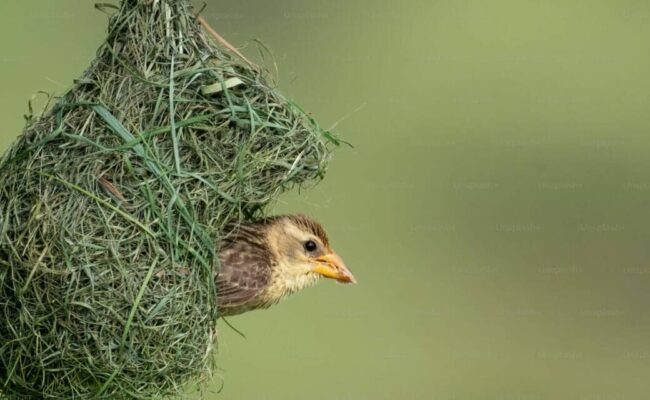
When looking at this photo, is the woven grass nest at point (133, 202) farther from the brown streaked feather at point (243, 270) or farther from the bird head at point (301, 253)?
the bird head at point (301, 253)

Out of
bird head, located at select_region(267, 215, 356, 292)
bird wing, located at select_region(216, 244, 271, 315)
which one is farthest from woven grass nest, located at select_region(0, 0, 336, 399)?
bird head, located at select_region(267, 215, 356, 292)

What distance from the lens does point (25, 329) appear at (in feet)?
15.5

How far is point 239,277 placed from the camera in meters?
5.03

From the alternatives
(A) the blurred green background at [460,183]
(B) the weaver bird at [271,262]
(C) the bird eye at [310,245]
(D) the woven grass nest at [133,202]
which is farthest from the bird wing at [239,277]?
(A) the blurred green background at [460,183]

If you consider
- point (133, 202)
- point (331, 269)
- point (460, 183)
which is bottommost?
point (133, 202)

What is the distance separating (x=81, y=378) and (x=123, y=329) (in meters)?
0.25

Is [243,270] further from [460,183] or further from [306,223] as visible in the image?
[460,183]

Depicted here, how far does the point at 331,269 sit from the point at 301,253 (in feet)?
0.52

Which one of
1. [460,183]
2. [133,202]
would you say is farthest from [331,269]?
[460,183]

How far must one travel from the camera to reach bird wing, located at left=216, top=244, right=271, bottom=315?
16.4 feet

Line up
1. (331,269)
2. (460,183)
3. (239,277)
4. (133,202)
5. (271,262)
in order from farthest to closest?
1. (460,183)
2. (331,269)
3. (271,262)
4. (239,277)
5. (133,202)

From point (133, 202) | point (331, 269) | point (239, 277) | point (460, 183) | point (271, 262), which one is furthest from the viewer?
point (460, 183)

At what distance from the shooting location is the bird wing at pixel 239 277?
197 inches

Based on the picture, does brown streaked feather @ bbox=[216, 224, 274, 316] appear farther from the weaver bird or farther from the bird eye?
the bird eye
